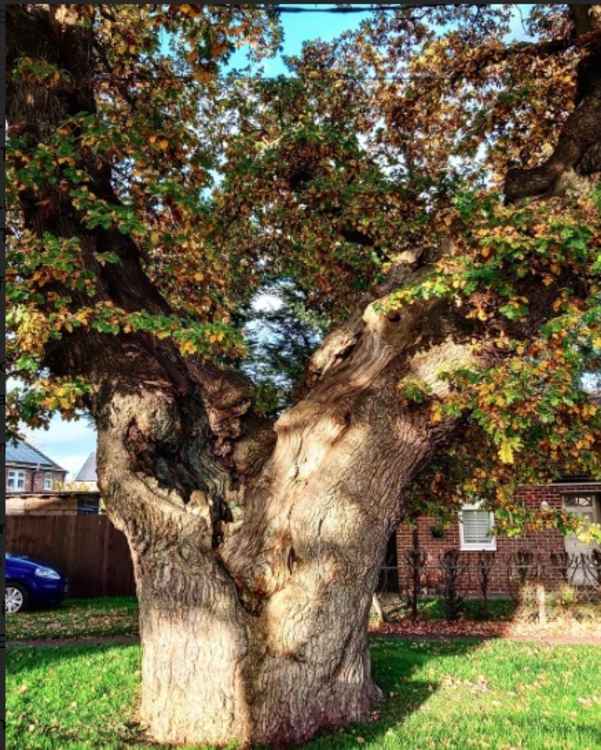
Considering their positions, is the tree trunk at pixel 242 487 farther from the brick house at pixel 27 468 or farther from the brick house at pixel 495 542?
the brick house at pixel 27 468

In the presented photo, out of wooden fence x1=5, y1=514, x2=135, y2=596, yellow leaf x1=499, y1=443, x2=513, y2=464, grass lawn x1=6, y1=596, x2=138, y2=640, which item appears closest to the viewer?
yellow leaf x1=499, y1=443, x2=513, y2=464

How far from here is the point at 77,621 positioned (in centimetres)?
1345

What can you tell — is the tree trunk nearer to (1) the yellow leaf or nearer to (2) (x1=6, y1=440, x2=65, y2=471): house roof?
(1) the yellow leaf

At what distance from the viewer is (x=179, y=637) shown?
19.0 feet

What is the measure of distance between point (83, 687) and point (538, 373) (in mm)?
5540

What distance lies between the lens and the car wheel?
48.1 feet

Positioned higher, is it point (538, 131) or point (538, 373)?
point (538, 131)

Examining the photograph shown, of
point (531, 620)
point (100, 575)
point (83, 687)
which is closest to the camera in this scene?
point (83, 687)

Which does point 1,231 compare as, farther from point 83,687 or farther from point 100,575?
point 100,575

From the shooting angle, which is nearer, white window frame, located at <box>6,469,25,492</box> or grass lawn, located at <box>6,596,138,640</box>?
grass lawn, located at <box>6,596,138,640</box>

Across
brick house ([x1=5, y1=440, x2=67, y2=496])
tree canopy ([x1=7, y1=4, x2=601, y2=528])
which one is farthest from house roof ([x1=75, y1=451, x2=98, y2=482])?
tree canopy ([x1=7, y1=4, x2=601, y2=528])

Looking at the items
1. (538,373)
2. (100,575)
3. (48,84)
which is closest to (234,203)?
(48,84)

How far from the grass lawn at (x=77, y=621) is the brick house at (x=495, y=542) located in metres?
6.94

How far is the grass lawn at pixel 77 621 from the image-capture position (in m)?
11.8
